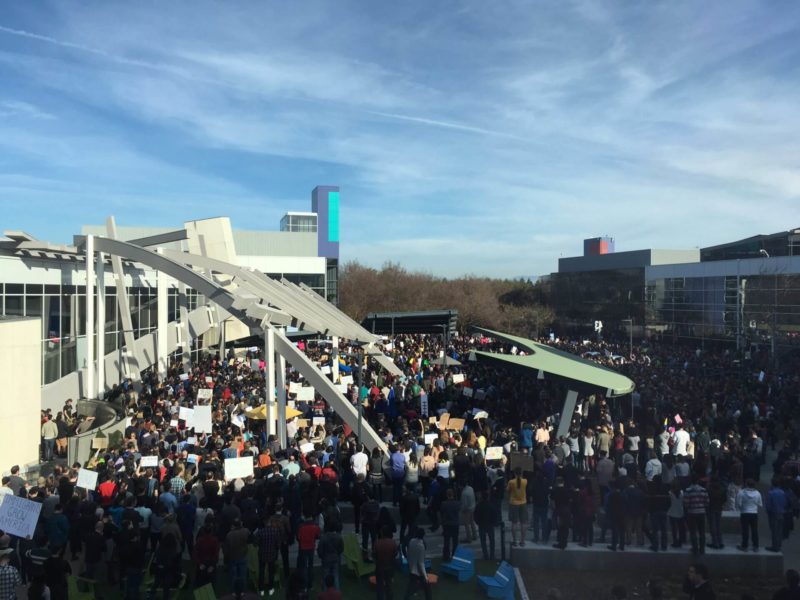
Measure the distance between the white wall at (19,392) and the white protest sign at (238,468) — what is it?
6.47 metres

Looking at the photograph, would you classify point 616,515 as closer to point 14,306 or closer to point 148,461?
point 148,461

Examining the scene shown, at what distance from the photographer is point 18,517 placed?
27.8ft

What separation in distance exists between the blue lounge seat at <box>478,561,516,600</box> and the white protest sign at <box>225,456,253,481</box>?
180 inches

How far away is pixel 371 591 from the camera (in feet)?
29.9

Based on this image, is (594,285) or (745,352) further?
(594,285)

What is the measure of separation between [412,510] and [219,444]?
18.4ft

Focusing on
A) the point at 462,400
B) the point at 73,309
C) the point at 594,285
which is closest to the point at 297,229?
the point at 594,285

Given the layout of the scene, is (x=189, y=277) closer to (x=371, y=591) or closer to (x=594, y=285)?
(x=371, y=591)

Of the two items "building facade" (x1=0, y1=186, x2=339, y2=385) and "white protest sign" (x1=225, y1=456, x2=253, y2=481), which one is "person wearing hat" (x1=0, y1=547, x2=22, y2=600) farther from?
"building facade" (x1=0, y1=186, x2=339, y2=385)

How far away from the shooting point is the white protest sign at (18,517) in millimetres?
8406

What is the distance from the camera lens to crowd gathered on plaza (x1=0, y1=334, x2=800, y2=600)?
335 inches

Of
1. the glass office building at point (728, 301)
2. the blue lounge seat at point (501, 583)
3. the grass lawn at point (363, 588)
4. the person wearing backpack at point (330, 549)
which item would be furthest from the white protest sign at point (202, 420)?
the glass office building at point (728, 301)

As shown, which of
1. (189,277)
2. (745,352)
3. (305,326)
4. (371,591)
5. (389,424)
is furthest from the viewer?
(745,352)

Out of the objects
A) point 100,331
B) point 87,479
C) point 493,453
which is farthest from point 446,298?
point 87,479
